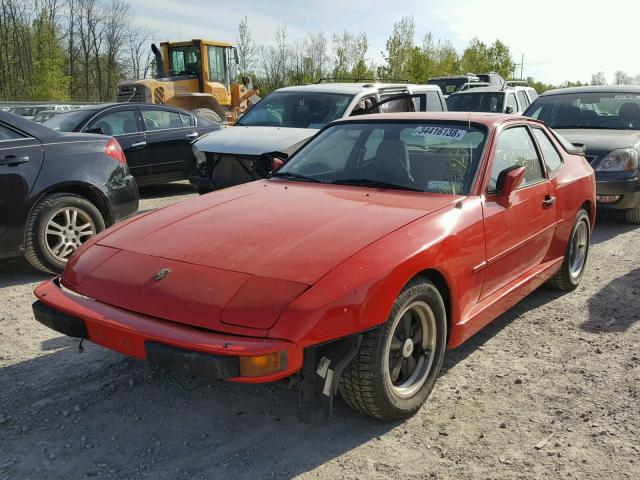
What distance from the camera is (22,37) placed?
37.5m

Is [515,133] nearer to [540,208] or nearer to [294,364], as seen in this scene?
[540,208]

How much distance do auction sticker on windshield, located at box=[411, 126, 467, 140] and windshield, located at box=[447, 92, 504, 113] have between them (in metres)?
9.87

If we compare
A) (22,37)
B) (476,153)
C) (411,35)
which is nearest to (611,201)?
(476,153)

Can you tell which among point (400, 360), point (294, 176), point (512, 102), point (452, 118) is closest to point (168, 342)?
point (400, 360)

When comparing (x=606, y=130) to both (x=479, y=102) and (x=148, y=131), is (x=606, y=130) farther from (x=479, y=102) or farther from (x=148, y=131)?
(x=148, y=131)

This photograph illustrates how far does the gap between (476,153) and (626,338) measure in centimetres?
166

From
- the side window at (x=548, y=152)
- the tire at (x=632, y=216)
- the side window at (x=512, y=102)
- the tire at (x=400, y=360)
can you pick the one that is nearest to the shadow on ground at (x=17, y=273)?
the tire at (x=400, y=360)

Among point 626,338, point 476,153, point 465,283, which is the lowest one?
point 626,338

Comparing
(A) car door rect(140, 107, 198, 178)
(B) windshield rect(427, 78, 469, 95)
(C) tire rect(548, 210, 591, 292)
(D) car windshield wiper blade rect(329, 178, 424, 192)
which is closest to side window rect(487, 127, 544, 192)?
(D) car windshield wiper blade rect(329, 178, 424, 192)

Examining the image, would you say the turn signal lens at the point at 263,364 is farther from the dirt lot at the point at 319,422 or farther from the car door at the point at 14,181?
the car door at the point at 14,181

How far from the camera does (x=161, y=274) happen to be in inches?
104

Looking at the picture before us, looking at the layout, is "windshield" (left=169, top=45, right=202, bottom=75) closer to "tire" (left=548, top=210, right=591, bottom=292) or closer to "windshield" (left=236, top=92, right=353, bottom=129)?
"windshield" (left=236, top=92, right=353, bottom=129)

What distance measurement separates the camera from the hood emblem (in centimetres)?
262

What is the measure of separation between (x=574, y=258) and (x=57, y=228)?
4.46 meters
